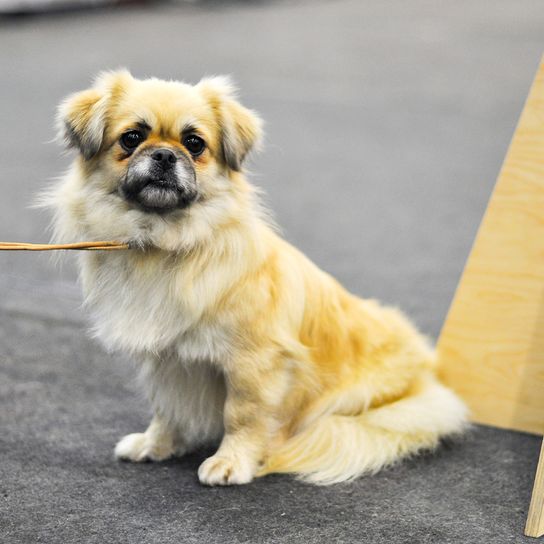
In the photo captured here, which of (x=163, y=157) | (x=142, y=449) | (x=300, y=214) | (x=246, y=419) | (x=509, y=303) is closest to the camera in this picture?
(x=163, y=157)

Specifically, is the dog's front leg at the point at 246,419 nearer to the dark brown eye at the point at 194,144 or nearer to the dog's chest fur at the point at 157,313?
the dog's chest fur at the point at 157,313

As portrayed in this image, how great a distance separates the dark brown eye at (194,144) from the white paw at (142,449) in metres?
0.88

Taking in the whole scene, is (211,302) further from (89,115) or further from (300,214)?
(300,214)

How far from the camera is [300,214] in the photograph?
5.95 metres

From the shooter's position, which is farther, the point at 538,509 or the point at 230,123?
the point at 230,123

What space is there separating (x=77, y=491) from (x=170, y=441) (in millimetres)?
374

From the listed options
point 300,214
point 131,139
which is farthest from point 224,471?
point 300,214

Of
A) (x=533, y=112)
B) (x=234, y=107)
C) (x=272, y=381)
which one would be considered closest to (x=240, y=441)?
(x=272, y=381)

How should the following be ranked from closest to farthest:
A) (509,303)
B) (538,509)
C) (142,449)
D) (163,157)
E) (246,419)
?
1. (538,509)
2. (163,157)
3. (246,419)
4. (142,449)
5. (509,303)

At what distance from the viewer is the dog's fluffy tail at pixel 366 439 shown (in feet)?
8.91

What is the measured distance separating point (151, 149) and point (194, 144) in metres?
0.14

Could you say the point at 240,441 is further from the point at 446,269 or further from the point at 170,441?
the point at 446,269

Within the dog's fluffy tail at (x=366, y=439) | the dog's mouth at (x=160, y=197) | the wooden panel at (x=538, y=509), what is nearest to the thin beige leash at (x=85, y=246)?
the dog's mouth at (x=160, y=197)

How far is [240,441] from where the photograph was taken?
2.69 m
